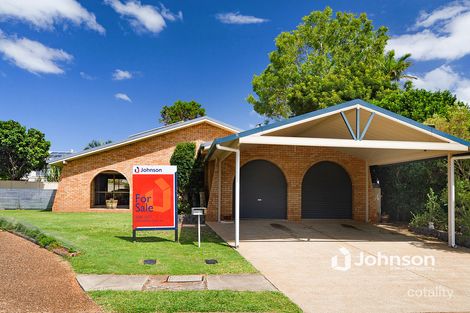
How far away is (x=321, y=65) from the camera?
1182 inches

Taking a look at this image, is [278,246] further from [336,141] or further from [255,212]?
[255,212]

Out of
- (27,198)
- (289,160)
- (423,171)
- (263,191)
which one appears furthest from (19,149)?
(423,171)

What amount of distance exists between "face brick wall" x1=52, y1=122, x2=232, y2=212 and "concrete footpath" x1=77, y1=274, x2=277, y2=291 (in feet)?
43.5

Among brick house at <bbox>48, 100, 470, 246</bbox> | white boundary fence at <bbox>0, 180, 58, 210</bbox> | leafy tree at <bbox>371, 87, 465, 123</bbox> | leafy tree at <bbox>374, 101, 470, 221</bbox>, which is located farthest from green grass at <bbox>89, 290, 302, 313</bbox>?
white boundary fence at <bbox>0, 180, 58, 210</bbox>

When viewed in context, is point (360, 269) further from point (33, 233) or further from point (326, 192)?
point (326, 192)

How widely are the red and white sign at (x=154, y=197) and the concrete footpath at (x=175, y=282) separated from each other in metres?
3.79

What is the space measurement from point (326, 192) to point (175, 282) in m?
11.5

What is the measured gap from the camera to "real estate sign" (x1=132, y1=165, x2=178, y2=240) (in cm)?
1009

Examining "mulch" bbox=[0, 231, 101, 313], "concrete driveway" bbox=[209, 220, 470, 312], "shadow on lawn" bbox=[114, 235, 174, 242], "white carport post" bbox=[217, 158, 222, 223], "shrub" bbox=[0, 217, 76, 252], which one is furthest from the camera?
"white carport post" bbox=[217, 158, 222, 223]

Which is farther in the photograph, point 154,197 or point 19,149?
point 19,149

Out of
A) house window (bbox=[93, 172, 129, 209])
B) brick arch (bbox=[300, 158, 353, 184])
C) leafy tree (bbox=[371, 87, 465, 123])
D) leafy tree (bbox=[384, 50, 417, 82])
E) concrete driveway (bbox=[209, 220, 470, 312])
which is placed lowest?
concrete driveway (bbox=[209, 220, 470, 312])

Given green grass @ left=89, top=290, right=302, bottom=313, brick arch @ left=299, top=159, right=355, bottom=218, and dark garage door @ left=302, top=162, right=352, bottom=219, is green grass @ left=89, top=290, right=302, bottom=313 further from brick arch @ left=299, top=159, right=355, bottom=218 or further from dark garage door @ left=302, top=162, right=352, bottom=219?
dark garage door @ left=302, top=162, right=352, bottom=219

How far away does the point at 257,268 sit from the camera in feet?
Answer: 23.6

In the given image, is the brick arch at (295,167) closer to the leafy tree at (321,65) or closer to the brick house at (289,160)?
the brick house at (289,160)
